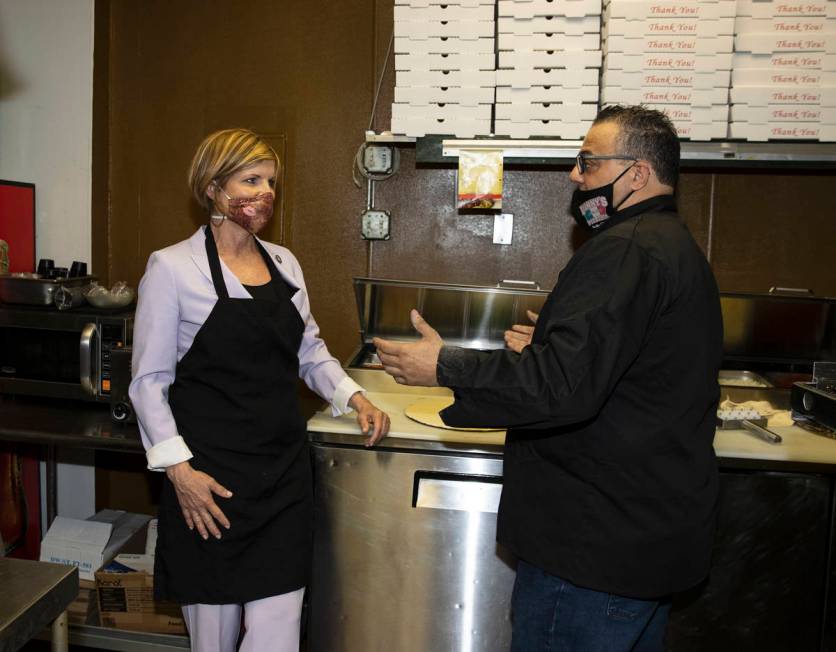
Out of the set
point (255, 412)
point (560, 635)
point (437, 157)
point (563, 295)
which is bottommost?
point (560, 635)

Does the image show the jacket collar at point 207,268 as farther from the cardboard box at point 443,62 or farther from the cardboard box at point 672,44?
the cardboard box at point 672,44

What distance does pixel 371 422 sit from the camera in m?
1.97

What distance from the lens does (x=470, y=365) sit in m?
1.44

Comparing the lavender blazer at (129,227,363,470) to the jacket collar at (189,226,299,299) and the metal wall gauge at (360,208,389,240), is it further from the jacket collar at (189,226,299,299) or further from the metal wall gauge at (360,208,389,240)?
the metal wall gauge at (360,208,389,240)

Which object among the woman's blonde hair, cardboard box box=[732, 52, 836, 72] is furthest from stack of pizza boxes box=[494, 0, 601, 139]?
the woman's blonde hair

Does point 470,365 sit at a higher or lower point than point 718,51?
lower

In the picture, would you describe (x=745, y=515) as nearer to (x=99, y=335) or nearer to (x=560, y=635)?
(x=560, y=635)

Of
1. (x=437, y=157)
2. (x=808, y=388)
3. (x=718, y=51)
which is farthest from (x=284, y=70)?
(x=808, y=388)

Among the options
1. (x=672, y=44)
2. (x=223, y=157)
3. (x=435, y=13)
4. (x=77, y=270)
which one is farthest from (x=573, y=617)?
(x=77, y=270)

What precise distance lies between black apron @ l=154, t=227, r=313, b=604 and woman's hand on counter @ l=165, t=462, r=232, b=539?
3cm

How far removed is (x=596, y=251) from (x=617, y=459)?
0.39 metres

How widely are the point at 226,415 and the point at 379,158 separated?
147 centimetres

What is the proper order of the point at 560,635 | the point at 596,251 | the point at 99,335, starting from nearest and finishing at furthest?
1. the point at 596,251
2. the point at 560,635
3. the point at 99,335

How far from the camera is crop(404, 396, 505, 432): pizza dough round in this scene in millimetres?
2062
